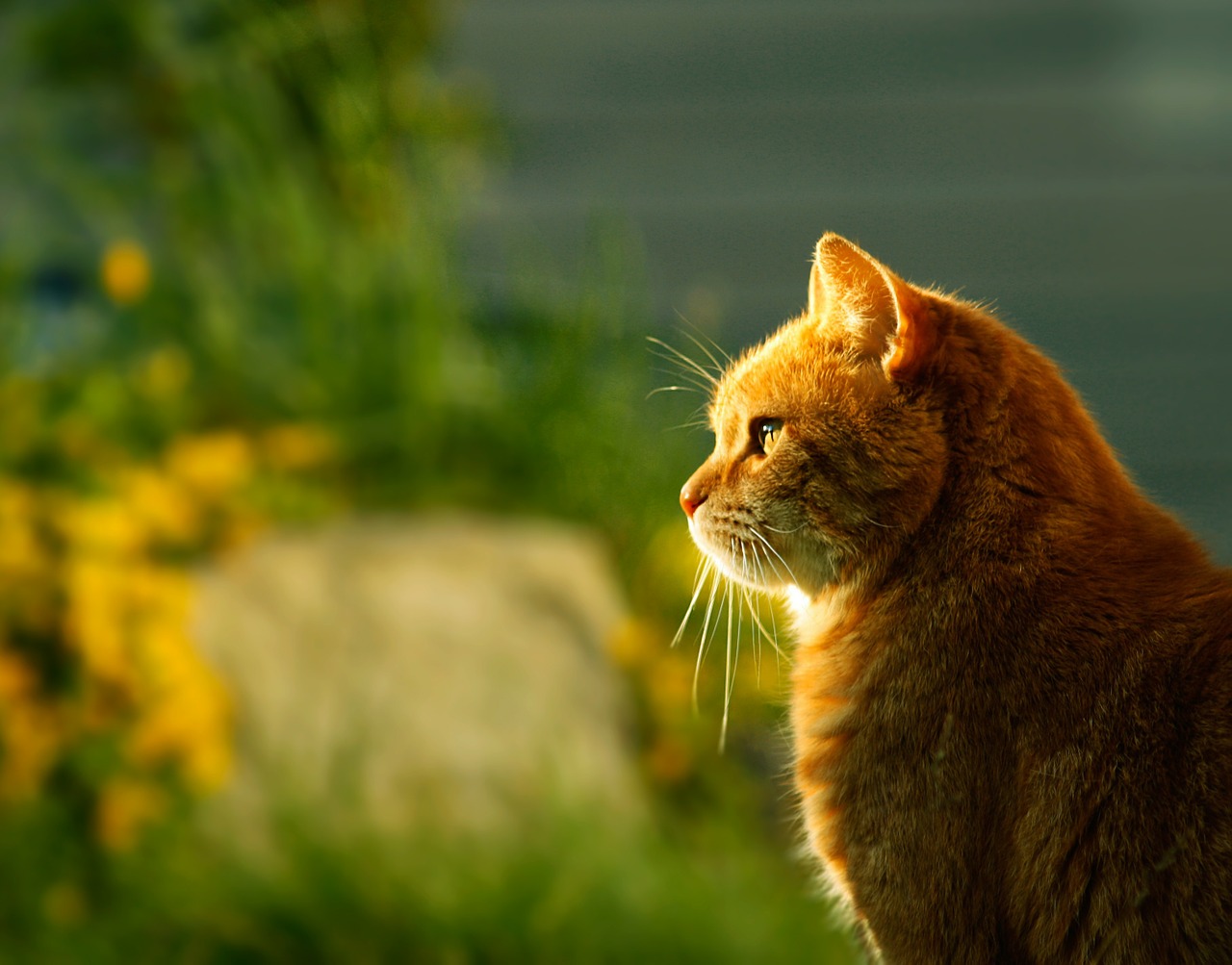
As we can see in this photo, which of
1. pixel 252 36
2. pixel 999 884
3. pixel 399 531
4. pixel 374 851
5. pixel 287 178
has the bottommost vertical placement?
pixel 374 851

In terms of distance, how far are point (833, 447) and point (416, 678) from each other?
1.69 metres

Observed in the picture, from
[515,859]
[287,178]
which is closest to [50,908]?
[515,859]

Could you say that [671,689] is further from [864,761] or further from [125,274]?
[864,761]

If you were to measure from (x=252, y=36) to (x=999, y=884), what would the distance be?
3.36 meters

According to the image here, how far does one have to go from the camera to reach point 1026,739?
0.97 meters

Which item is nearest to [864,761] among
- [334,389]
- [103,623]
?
[103,623]

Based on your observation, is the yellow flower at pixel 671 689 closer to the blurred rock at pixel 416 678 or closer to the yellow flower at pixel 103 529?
the blurred rock at pixel 416 678

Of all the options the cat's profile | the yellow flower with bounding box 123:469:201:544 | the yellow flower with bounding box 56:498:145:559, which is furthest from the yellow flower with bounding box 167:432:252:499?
the cat's profile

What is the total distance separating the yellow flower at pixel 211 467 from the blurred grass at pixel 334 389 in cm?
7

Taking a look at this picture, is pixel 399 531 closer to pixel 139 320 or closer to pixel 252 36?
pixel 139 320

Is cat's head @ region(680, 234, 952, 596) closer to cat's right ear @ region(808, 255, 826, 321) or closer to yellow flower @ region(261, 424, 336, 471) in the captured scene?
cat's right ear @ region(808, 255, 826, 321)

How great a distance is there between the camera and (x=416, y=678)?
2625mm

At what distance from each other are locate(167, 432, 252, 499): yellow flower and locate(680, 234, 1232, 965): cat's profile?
1.98 m

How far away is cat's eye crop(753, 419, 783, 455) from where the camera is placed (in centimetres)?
113
